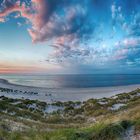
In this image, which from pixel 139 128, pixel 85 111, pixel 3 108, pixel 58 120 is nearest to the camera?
pixel 139 128

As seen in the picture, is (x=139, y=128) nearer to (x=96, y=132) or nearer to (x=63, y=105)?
(x=96, y=132)

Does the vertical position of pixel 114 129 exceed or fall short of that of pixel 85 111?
it exceeds it

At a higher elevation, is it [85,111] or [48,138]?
[48,138]

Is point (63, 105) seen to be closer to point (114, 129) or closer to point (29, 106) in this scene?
point (29, 106)

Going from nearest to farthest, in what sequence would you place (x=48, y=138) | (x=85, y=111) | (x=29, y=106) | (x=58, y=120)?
(x=48, y=138)
(x=58, y=120)
(x=85, y=111)
(x=29, y=106)

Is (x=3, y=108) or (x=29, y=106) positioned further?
(x=29, y=106)

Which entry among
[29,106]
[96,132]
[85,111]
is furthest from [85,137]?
[29,106]

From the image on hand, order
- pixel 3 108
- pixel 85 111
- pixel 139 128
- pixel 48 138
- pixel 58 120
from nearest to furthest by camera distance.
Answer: pixel 48 138 → pixel 139 128 → pixel 58 120 → pixel 3 108 → pixel 85 111

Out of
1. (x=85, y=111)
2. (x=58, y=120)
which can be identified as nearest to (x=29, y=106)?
(x=85, y=111)

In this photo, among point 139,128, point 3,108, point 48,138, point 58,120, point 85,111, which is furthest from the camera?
point 85,111
